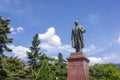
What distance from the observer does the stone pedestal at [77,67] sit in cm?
1788

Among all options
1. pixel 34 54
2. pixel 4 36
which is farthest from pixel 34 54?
pixel 4 36

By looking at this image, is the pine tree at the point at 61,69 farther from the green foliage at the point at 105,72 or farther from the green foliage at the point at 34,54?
the green foliage at the point at 105,72

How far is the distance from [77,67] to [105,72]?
102 ft

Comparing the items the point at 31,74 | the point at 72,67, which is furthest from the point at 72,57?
the point at 31,74

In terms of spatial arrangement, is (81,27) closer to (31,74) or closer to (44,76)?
(44,76)

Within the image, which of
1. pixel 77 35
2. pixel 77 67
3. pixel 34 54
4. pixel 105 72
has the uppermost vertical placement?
pixel 34 54

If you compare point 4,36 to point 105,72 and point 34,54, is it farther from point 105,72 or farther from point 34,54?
point 105,72

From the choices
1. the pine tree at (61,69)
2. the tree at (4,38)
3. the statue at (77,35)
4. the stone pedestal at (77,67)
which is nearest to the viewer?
the stone pedestal at (77,67)

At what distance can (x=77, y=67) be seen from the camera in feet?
59.5

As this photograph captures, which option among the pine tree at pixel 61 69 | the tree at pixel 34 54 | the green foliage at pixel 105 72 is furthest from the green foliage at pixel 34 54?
the green foliage at pixel 105 72

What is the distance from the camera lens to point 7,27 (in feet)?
91.3

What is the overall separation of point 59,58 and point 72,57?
98.6ft

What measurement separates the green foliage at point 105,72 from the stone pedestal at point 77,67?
28.6m

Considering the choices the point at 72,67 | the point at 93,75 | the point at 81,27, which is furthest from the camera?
the point at 93,75
